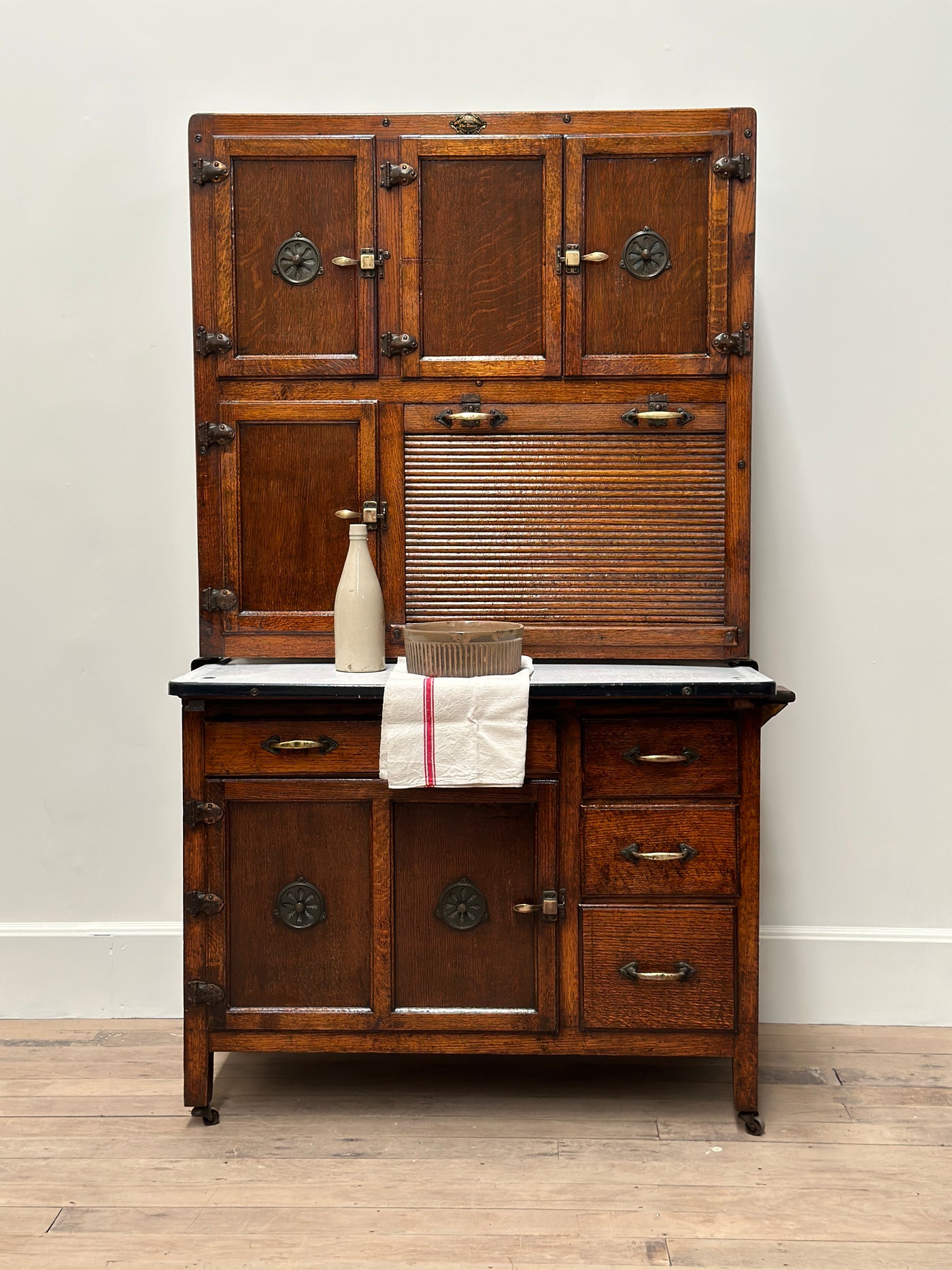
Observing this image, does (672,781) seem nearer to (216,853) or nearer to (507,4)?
(216,853)

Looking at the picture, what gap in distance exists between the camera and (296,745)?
95.3 inches

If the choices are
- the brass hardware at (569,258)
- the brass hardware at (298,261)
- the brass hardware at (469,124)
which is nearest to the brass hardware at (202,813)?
the brass hardware at (298,261)

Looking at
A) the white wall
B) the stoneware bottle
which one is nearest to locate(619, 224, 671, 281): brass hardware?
the white wall

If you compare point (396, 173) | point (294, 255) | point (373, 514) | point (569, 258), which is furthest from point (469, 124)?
point (373, 514)

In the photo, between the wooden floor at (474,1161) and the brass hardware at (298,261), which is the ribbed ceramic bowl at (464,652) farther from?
the wooden floor at (474,1161)

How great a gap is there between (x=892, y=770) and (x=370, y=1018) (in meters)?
1.50

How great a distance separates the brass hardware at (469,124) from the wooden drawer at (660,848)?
150cm

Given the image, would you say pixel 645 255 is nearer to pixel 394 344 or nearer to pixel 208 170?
pixel 394 344

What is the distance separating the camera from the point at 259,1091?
265cm

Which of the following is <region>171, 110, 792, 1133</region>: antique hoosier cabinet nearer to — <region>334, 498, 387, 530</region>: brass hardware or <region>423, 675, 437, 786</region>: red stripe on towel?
<region>334, 498, 387, 530</region>: brass hardware

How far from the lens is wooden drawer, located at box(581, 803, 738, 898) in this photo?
95.2 inches

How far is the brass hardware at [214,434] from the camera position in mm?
2637

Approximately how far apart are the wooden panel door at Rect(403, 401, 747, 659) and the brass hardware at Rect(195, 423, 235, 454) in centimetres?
40

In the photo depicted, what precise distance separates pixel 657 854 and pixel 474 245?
1396mm
